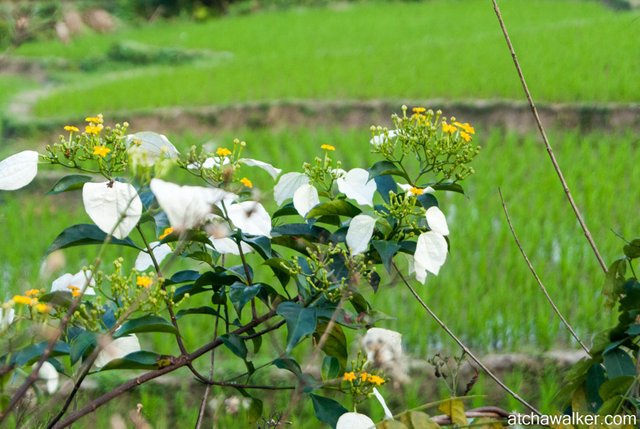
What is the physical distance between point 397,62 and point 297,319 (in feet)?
21.6

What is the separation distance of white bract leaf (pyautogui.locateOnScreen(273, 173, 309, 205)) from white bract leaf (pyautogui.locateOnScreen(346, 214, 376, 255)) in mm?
140

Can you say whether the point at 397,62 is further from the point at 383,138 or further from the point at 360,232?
the point at 360,232

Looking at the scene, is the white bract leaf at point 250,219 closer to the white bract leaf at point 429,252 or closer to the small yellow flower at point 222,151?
the small yellow flower at point 222,151

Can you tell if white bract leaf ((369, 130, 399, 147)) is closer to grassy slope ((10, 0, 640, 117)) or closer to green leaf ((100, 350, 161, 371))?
green leaf ((100, 350, 161, 371))

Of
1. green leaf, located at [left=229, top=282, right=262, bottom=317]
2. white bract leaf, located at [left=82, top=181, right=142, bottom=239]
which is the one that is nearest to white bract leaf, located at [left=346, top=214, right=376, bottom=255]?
green leaf, located at [left=229, top=282, right=262, bottom=317]

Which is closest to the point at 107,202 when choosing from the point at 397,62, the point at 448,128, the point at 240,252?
the point at 240,252

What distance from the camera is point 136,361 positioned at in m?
0.95

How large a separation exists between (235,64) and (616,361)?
7485 millimetres

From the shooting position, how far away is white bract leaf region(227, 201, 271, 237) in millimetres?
957

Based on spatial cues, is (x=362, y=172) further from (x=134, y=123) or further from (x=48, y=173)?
(x=134, y=123)

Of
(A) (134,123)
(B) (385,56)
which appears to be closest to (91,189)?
(A) (134,123)

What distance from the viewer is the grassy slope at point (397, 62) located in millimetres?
5988

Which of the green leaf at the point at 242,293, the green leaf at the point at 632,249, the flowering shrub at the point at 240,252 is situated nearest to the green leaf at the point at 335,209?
the flowering shrub at the point at 240,252

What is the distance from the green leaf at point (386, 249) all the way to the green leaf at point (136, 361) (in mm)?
261
